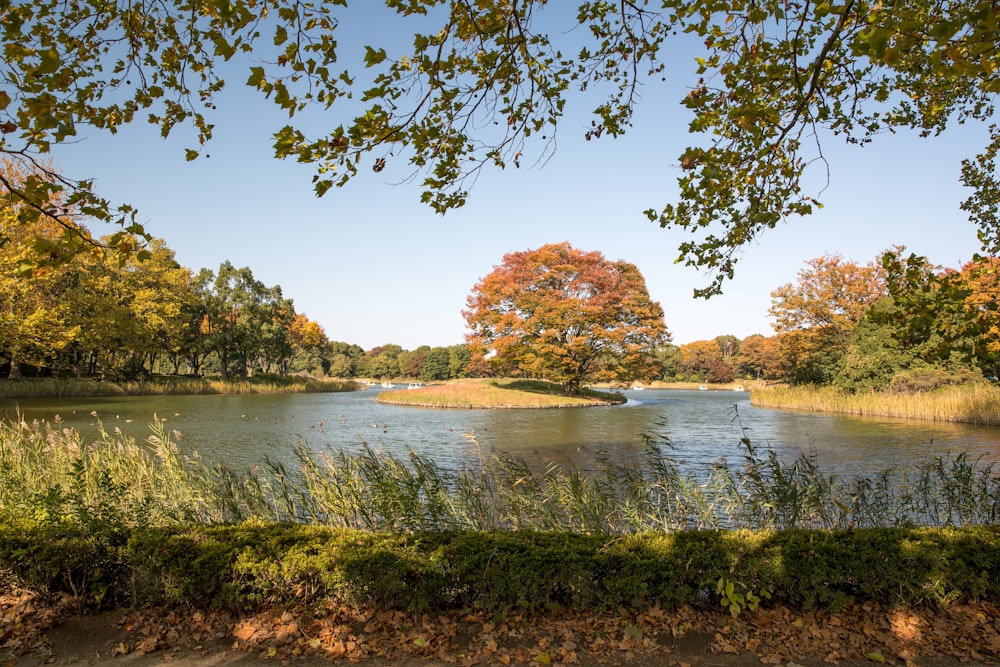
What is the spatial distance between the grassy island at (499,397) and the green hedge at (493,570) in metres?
26.1

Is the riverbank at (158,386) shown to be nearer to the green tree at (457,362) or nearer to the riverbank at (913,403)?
the green tree at (457,362)

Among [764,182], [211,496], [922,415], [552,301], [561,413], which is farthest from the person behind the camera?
[552,301]

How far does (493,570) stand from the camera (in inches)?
162

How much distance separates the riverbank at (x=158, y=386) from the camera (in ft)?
101

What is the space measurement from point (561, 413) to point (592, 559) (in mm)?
23315

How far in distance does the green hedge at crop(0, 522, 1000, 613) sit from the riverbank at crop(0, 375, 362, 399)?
33.7 meters

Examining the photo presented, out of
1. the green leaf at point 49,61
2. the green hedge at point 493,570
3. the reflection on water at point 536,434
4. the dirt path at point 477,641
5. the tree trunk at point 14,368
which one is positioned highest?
the green leaf at point 49,61

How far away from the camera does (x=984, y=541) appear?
4.30 meters

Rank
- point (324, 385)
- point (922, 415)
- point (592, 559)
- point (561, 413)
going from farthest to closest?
point (324, 385)
point (561, 413)
point (922, 415)
point (592, 559)

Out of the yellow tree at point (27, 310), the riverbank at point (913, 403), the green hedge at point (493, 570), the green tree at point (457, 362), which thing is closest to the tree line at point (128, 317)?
the yellow tree at point (27, 310)

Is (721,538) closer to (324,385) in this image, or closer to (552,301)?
(552,301)

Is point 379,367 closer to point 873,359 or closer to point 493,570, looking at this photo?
point 873,359

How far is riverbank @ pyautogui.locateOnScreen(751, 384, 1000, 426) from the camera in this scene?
65.7ft

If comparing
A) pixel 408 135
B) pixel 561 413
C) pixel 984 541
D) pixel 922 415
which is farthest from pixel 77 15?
pixel 922 415
